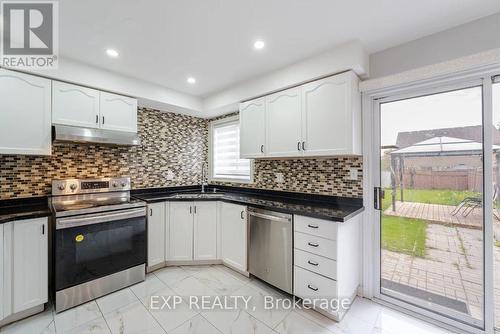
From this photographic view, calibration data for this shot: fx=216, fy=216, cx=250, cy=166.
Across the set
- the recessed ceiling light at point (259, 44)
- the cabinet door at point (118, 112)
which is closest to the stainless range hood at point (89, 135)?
the cabinet door at point (118, 112)

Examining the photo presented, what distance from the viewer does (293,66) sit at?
7.51 ft

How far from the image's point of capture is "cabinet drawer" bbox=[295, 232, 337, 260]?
1807mm

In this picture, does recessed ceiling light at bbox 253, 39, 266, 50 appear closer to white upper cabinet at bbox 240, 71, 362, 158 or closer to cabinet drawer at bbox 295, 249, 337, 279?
white upper cabinet at bbox 240, 71, 362, 158

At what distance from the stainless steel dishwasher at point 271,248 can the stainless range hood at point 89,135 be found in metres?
1.68

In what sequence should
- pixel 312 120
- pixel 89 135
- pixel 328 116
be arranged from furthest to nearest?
pixel 89 135
pixel 312 120
pixel 328 116

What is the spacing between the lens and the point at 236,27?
67.7 inches

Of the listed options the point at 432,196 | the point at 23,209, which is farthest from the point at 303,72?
the point at 23,209

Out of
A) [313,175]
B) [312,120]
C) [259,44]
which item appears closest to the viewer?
[259,44]

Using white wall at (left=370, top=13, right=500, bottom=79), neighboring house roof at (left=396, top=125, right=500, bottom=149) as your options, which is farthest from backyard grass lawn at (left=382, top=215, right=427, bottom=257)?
white wall at (left=370, top=13, right=500, bottom=79)

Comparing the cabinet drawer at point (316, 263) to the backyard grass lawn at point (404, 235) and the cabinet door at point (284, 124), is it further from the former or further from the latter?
the cabinet door at point (284, 124)

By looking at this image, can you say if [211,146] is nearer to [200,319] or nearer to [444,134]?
[200,319]

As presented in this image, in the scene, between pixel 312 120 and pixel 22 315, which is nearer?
pixel 22 315

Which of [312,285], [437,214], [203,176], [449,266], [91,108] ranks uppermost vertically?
[91,108]

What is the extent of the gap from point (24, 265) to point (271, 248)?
2.18 metres
